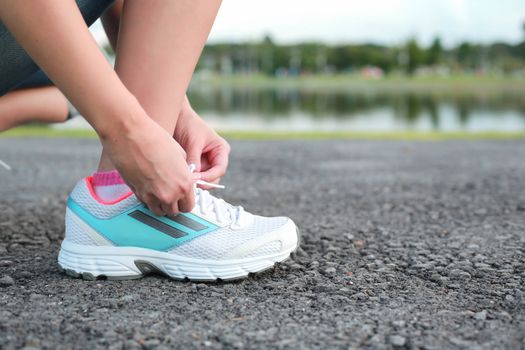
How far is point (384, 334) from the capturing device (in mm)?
1012

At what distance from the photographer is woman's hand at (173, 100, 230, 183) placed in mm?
1383

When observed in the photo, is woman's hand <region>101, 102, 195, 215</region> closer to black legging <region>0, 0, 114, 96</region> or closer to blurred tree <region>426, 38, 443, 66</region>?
black legging <region>0, 0, 114, 96</region>

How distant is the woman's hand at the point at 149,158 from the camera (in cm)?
104

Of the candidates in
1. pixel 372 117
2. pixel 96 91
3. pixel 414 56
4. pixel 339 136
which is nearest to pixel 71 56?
pixel 96 91

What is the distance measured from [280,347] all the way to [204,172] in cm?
50

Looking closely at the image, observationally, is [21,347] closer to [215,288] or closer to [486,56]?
[215,288]

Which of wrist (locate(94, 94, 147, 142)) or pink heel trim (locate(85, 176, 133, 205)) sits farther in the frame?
pink heel trim (locate(85, 176, 133, 205))

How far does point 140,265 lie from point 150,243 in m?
0.06

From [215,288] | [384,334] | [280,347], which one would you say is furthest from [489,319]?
[215,288]

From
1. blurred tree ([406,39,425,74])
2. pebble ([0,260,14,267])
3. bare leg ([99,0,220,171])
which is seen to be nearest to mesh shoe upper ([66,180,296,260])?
bare leg ([99,0,220,171])

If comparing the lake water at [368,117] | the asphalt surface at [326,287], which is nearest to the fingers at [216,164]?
the asphalt surface at [326,287]

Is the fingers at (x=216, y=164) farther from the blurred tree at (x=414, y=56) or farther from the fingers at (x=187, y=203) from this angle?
the blurred tree at (x=414, y=56)

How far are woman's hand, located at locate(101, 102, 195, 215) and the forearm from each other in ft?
0.07

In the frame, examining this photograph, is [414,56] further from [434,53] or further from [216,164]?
[216,164]
